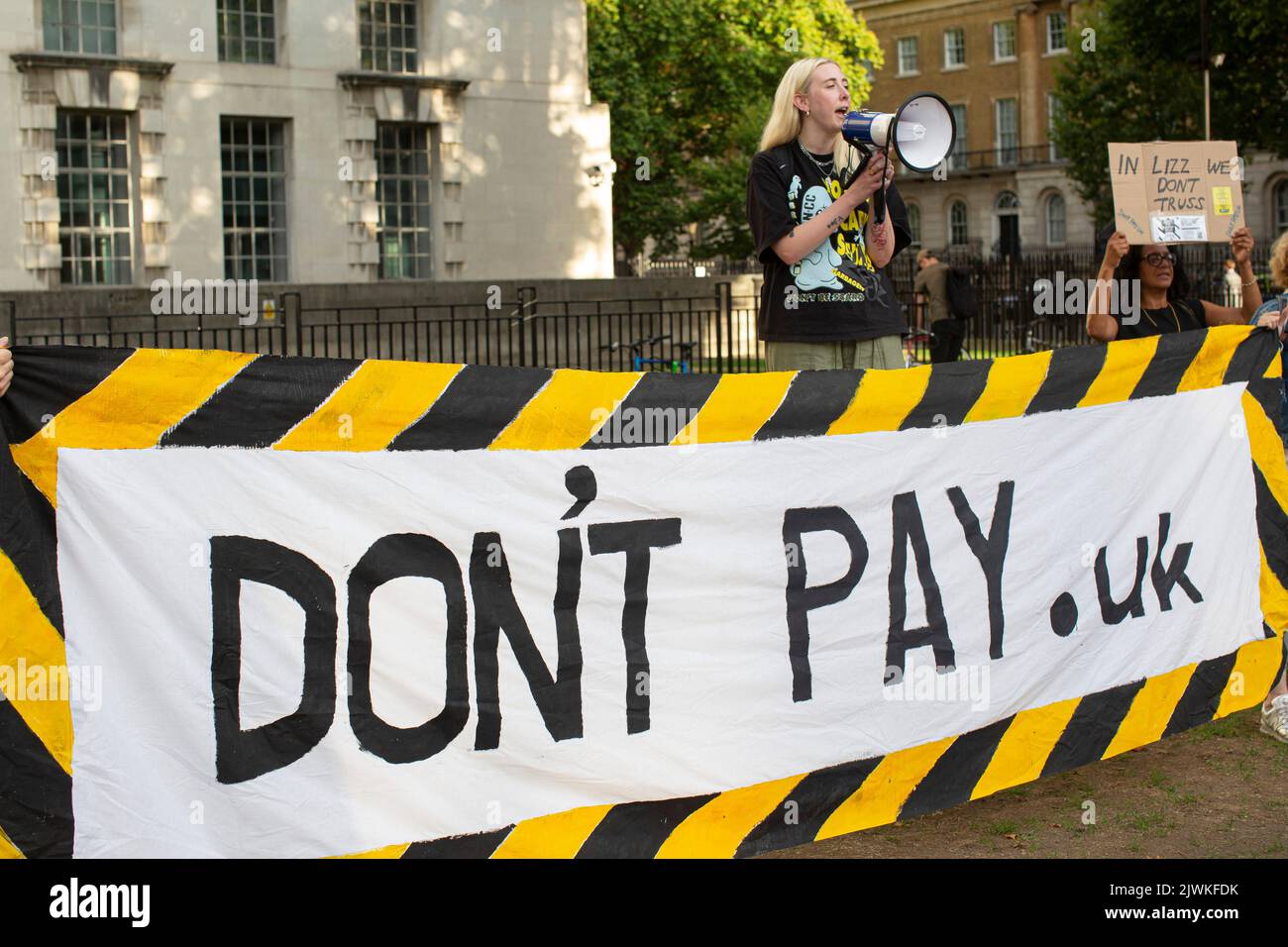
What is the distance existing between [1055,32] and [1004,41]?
3251 millimetres

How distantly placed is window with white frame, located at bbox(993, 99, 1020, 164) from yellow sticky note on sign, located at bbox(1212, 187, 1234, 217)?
227 feet

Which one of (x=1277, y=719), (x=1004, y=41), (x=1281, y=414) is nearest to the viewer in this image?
(x=1277, y=719)

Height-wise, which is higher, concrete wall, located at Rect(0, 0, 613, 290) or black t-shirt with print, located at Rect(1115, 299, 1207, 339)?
concrete wall, located at Rect(0, 0, 613, 290)

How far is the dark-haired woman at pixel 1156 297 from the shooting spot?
6.53 m

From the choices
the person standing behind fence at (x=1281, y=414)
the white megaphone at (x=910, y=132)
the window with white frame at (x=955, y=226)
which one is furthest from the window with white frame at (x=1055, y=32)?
the white megaphone at (x=910, y=132)

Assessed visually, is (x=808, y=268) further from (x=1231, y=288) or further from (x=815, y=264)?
(x=1231, y=288)

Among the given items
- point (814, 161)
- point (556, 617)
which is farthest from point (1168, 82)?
point (556, 617)

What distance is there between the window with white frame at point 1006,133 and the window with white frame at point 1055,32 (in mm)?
3866

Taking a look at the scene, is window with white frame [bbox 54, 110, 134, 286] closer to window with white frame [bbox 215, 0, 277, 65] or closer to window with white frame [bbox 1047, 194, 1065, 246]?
window with white frame [bbox 215, 0, 277, 65]

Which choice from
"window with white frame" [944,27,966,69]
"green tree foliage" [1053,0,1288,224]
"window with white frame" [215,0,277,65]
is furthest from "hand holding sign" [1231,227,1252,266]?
"window with white frame" [944,27,966,69]

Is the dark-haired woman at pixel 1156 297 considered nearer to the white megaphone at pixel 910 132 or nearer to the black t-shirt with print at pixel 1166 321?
the black t-shirt with print at pixel 1166 321

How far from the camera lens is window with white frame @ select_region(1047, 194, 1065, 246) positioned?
7231cm

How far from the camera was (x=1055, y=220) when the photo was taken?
2876 inches
